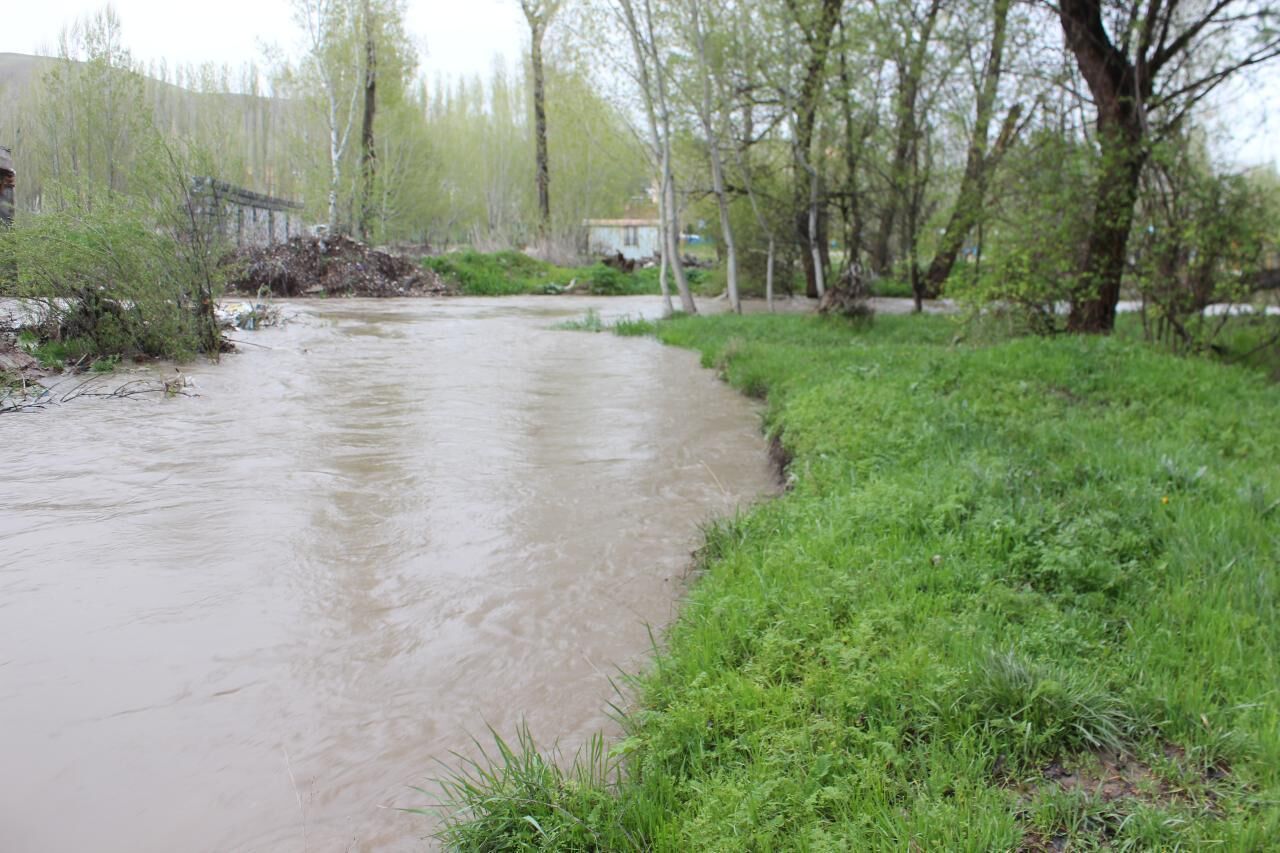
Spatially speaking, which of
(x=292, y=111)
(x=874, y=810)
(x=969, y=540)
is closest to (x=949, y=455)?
(x=969, y=540)

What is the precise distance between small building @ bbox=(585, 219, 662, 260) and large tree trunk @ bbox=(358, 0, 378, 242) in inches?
599

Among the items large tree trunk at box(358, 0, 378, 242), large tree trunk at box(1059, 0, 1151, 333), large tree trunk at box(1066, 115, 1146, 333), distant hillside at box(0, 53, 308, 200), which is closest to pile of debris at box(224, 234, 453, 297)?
distant hillside at box(0, 53, 308, 200)

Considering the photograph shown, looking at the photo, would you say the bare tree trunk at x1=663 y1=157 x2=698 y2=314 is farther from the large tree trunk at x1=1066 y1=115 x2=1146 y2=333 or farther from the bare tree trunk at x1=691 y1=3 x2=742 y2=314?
the large tree trunk at x1=1066 y1=115 x2=1146 y2=333

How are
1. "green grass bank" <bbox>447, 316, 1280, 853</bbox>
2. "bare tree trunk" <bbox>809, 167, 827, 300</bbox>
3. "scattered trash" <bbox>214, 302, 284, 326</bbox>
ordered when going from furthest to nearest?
"bare tree trunk" <bbox>809, 167, 827, 300</bbox>, "scattered trash" <bbox>214, 302, 284, 326</bbox>, "green grass bank" <bbox>447, 316, 1280, 853</bbox>

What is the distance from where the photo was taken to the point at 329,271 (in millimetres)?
23453

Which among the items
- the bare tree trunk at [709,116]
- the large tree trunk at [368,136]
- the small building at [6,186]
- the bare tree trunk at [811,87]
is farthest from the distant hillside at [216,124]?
the bare tree trunk at [811,87]

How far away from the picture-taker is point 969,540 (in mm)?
3816

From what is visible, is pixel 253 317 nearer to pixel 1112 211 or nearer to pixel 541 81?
pixel 1112 211

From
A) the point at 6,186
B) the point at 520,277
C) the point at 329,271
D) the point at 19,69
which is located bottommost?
the point at 6,186

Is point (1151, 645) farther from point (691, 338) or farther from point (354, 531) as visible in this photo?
point (691, 338)

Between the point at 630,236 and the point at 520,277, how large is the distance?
72.4 ft

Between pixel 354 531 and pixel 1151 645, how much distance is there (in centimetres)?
391

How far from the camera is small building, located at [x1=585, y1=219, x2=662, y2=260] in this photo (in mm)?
45281

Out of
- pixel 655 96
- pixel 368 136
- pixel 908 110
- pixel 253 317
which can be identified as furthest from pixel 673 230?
pixel 368 136
